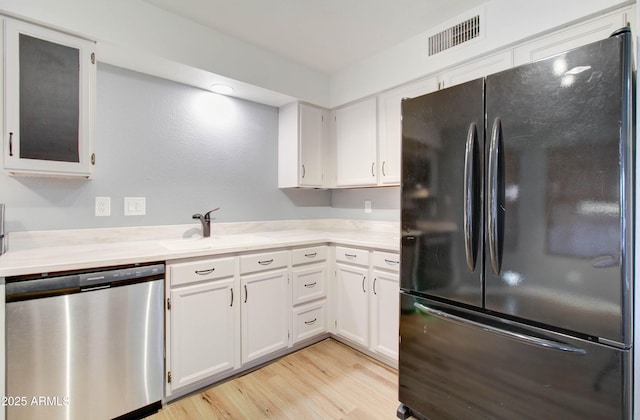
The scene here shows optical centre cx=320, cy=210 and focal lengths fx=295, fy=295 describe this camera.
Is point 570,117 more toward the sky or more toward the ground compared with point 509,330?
more toward the sky

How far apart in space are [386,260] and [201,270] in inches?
49.3

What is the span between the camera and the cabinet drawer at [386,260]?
2074 mm

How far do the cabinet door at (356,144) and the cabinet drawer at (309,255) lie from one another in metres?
0.75

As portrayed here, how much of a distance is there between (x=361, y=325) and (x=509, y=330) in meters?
1.20

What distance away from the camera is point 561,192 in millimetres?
1165

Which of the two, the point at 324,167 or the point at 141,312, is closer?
the point at 141,312

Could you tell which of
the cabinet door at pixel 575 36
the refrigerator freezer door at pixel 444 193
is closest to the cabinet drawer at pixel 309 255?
the refrigerator freezer door at pixel 444 193

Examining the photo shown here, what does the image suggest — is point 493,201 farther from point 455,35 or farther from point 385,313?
point 455,35

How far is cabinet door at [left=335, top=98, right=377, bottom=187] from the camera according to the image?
8.80ft

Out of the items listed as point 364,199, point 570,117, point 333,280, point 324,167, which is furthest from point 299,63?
point 570,117

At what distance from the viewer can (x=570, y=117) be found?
3.75ft

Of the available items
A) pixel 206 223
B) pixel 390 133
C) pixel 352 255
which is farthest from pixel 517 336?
pixel 206 223

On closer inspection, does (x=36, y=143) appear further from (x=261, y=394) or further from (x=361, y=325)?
(x=361, y=325)

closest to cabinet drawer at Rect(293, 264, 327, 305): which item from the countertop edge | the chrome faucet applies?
the countertop edge
